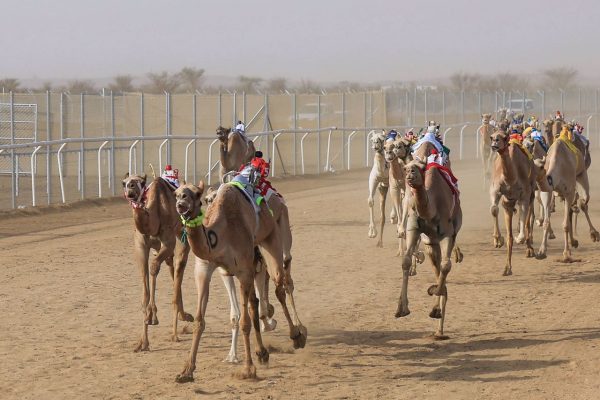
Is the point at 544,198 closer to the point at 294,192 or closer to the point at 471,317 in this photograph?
the point at 471,317

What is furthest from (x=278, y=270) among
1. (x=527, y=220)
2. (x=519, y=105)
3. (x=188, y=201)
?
(x=519, y=105)

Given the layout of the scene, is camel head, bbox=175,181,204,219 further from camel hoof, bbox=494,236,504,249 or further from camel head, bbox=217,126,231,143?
camel hoof, bbox=494,236,504,249

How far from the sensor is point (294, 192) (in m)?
27.6

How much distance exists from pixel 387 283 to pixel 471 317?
7.81 feet

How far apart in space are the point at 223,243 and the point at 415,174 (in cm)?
260

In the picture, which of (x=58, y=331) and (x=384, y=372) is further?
(x=58, y=331)

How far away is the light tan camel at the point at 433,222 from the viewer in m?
11.1

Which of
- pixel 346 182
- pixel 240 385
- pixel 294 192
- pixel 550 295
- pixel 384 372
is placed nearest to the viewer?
pixel 240 385

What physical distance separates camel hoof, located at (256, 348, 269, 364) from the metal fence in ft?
60.7

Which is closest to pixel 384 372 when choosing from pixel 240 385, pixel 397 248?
pixel 240 385

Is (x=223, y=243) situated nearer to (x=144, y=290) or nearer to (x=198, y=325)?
(x=198, y=325)

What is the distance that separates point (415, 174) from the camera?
36.0 ft

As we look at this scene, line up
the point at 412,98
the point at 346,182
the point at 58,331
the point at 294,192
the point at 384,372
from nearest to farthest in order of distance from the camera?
the point at 384,372, the point at 58,331, the point at 294,192, the point at 346,182, the point at 412,98

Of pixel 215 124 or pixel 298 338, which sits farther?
pixel 215 124
